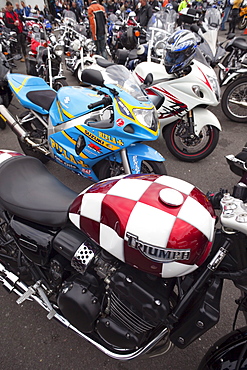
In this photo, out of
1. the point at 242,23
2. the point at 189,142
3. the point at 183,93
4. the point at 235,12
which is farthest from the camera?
the point at 242,23

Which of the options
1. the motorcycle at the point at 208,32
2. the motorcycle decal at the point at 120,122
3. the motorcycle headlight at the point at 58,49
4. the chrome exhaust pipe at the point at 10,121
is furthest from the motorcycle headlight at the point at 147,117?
the motorcycle headlight at the point at 58,49

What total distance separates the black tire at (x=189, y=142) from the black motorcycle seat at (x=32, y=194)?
2187 millimetres

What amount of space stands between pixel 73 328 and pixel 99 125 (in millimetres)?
1453

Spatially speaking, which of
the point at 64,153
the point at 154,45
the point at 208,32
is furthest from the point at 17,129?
the point at 208,32

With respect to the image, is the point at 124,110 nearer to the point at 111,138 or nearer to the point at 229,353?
the point at 111,138

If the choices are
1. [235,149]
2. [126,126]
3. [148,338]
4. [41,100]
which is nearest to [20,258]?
[148,338]

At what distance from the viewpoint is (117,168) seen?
99.7 inches

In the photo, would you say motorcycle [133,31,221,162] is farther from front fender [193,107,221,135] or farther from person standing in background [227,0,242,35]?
person standing in background [227,0,242,35]

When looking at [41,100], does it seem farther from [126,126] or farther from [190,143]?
[190,143]

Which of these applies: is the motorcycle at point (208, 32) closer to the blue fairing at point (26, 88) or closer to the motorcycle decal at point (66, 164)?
the blue fairing at point (26, 88)

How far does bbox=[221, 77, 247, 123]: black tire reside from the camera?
4110 millimetres

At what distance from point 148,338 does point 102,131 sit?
1.54 meters

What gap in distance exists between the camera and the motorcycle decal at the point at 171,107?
3211 mm

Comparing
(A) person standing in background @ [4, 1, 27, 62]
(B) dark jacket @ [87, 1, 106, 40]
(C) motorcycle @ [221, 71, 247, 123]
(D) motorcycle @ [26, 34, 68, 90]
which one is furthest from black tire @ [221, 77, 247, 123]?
(A) person standing in background @ [4, 1, 27, 62]
